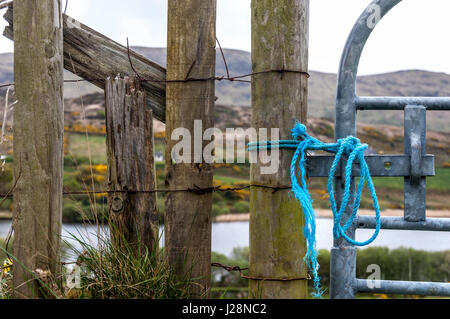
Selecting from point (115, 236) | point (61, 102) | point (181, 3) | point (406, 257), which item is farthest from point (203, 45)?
point (406, 257)

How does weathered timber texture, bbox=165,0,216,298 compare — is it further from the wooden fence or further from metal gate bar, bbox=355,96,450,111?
metal gate bar, bbox=355,96,450,111

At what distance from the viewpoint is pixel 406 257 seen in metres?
19.9

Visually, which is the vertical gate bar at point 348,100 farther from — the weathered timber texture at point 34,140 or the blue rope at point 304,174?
the weathered timber texture at point 34,140

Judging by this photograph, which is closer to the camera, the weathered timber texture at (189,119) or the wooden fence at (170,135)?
the wooden fence at (170,135)

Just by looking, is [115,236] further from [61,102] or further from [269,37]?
[269,37]

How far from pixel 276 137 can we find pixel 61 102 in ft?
3.58

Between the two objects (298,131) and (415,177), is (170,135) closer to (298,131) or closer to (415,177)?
(298,131)

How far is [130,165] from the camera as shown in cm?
235

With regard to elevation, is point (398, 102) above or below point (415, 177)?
above

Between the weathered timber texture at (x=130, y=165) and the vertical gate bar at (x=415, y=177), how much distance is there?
1.27m

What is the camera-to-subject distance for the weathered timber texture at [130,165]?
2.34m

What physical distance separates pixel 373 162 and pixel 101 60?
1.49 meters

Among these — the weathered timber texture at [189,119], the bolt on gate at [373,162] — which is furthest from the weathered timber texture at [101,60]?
the bolt on gate at [373,162]

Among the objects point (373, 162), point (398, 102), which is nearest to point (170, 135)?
point (373, 162)
